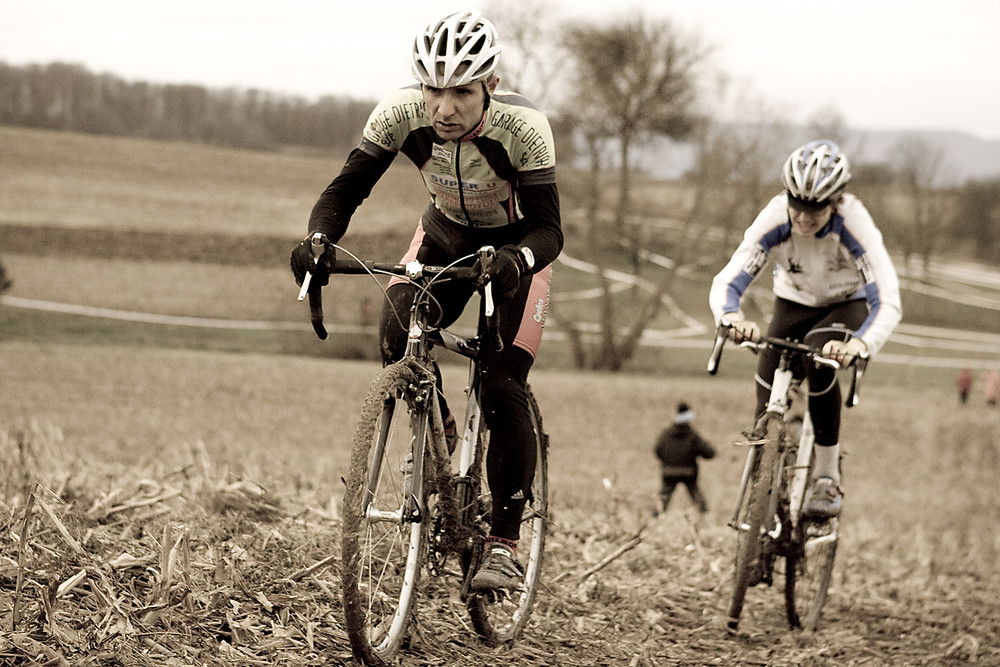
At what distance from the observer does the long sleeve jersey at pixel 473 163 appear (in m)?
4.73

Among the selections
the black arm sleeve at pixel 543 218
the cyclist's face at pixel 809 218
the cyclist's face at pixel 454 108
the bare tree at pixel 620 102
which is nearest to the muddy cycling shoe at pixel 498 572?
the black arm sleeve at pixel 543 218

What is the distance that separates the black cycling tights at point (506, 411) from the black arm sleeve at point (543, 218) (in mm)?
334

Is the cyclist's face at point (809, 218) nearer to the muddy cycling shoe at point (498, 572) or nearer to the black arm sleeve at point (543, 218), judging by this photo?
the black arm sleeve at point (543, 218)

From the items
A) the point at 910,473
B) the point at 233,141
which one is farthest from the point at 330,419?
the point at 233,141

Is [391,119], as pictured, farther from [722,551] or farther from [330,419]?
[330,419]

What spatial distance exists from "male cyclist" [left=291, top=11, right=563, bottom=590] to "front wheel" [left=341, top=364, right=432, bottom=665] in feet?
1.34

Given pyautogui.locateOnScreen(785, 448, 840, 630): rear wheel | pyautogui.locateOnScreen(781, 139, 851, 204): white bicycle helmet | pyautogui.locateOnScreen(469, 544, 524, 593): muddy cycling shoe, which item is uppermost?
pyautogui.locateOnScreen(781, 139, 851, 204): white bicycle helmet

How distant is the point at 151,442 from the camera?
1844 cm

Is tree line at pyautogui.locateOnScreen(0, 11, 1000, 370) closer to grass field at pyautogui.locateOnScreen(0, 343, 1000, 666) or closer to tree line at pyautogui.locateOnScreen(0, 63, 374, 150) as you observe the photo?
tree line at pyautogui.locateOnScreen(0, 63, 374, 150)

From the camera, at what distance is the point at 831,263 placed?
22.4ft

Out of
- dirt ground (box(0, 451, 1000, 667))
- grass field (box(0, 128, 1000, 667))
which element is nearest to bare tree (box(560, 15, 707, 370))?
grass field (box(0, 128, 1000, 667))

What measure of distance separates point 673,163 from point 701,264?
567 cm

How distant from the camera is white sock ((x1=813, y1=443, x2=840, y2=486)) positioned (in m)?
7.12

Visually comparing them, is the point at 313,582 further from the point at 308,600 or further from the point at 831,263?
the point at 831,263
